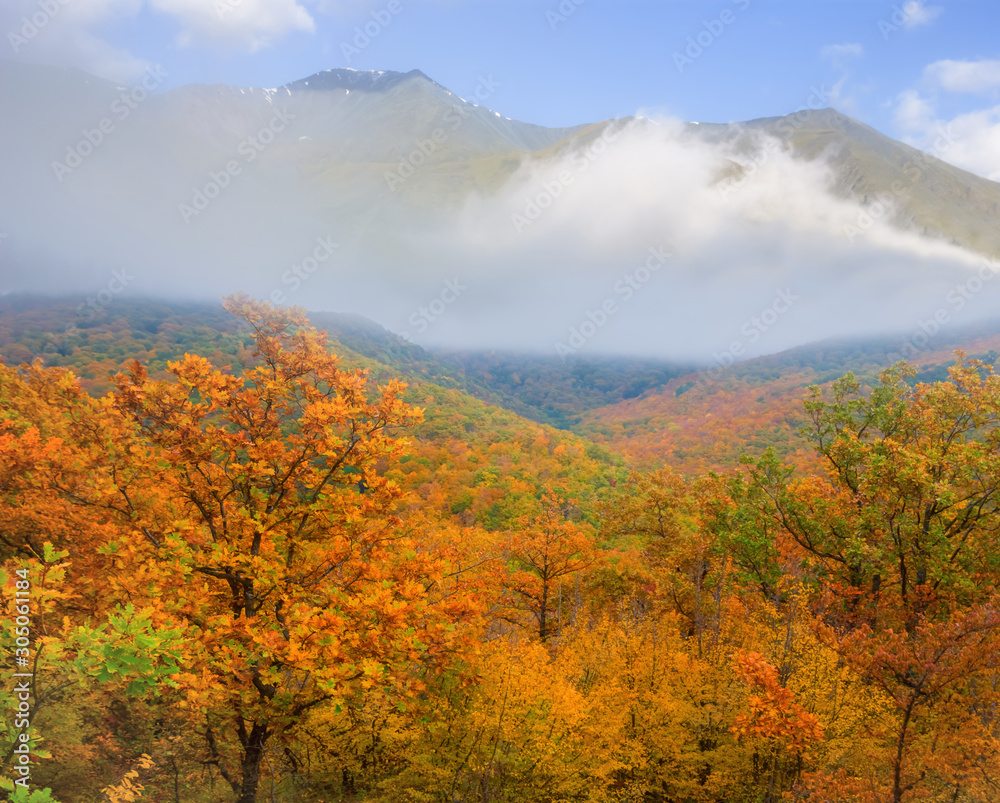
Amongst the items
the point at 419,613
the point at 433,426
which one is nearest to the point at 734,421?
the point at 433,426

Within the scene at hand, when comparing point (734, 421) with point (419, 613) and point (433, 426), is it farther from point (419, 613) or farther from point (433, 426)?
point (419, 613)


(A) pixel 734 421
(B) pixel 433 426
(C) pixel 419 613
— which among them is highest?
(C) pixel 419 613

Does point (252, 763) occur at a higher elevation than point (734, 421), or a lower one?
higher

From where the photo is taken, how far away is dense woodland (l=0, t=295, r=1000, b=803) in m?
7.63

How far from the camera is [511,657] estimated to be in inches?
590

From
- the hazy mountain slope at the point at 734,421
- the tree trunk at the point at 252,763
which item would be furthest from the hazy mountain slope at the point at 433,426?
the tree trunk at the point at 252,763

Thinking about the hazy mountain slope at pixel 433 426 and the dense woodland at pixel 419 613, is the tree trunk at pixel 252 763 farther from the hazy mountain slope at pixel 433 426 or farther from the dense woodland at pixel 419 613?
the hazy mountain slope at pixel 433 426

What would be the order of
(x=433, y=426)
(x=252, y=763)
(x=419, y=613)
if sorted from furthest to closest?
1. (x=433, y=426)
2. (x=252, y=763)
3. (x=419, y=613)

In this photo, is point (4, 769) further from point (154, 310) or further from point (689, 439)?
point (154, 310)

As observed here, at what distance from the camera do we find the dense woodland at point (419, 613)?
7.63 metres

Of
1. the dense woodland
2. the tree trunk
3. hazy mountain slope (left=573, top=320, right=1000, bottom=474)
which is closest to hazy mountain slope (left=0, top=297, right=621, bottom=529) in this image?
hazy mountain slope (left=573, top=320, right=1000, bottom=474)

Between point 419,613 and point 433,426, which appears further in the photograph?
point 433,426

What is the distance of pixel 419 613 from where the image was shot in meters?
7.51

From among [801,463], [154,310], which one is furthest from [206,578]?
[154,310]
